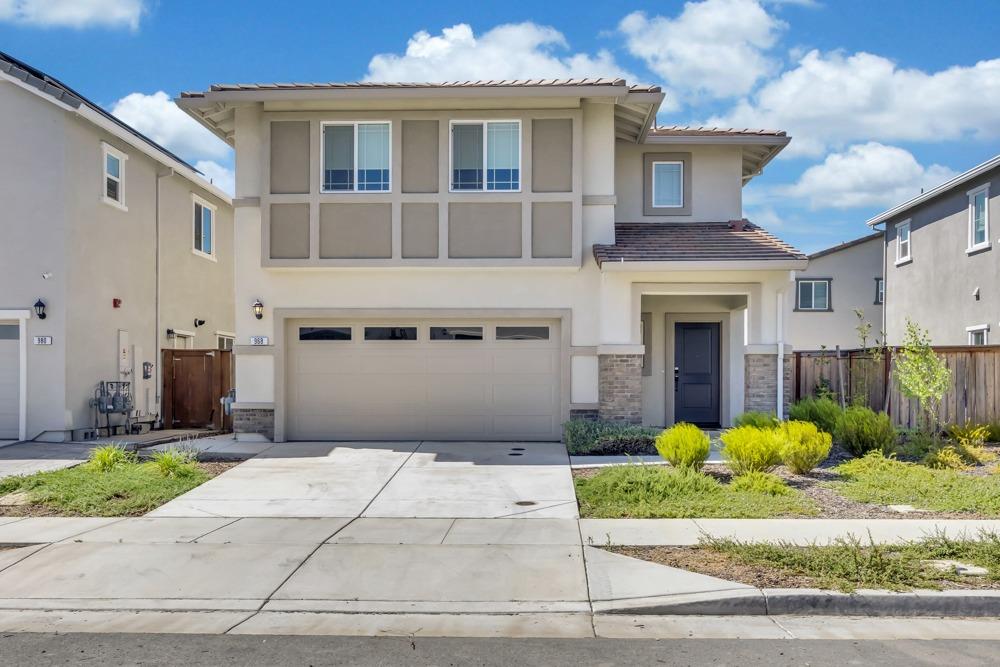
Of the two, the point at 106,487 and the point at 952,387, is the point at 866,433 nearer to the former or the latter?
the point at 952,387

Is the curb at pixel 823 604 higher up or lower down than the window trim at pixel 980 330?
lower down

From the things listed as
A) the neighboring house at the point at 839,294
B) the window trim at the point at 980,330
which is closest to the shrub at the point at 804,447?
the window trim at the point at 980,330

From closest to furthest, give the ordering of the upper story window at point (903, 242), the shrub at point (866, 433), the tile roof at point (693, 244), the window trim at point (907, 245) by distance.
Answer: the shrub at point (866, 433) < the tile roof at point (693, 244) < the window trim at point (907, 245) < the upper story window at point (903, 242)

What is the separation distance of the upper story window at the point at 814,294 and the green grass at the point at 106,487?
22751 millimetres

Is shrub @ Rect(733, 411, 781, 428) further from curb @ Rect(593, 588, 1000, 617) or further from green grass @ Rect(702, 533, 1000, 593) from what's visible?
curb @ Rect(593, 588, 1000, 617)

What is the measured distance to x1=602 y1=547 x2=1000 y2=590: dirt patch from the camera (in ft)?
21.0

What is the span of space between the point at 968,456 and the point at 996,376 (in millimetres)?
3185

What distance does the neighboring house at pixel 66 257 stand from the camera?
573 inches

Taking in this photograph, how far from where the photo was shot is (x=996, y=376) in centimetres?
1425

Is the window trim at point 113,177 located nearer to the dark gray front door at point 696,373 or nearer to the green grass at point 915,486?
the dark gray front door at point 696,373

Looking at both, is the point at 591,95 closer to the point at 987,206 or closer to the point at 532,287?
the point at 532,287

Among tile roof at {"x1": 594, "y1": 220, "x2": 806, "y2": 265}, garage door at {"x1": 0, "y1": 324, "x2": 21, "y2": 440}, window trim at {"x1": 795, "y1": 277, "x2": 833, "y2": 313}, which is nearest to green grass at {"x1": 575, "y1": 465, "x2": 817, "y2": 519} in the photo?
tile roof at {"x1": 594, "y1": 220, "x2": 806, "y2": 265}

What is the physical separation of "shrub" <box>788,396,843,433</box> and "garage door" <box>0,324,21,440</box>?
1370 centimetres

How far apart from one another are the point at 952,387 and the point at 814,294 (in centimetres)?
1462
